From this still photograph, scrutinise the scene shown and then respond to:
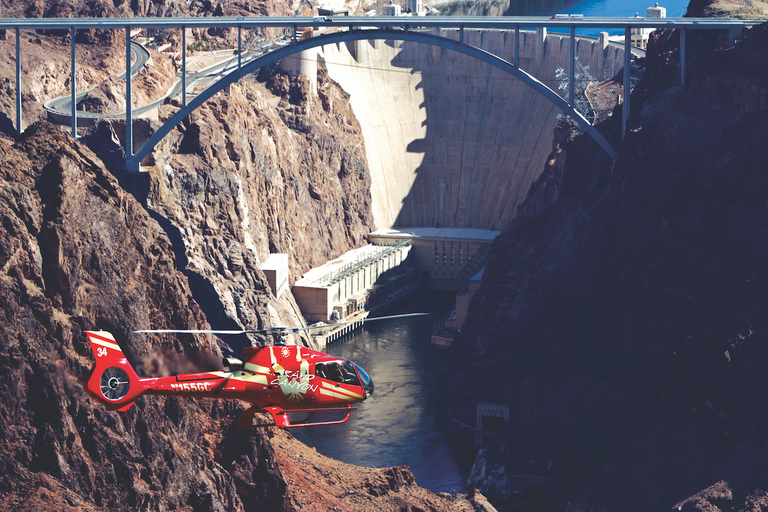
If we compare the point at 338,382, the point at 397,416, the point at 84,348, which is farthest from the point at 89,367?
the point at 397,416

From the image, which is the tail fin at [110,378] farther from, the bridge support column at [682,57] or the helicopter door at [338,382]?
the bridge support column at [682,57]

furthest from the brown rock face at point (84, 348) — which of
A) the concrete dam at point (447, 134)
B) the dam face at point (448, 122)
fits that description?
the dam face at point (448, 122)

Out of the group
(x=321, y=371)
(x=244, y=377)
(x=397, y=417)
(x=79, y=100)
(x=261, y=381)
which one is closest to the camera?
(x=244, y=377)

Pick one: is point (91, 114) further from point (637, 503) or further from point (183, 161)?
point (637, 503)

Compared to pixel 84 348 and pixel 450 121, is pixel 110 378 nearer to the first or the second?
pixel 84 348

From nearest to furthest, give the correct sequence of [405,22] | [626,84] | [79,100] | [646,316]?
1. [646,316]
2. [626,84]
3. [405,22]
4. [79,100]

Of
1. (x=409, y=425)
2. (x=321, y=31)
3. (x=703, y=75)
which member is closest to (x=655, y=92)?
(x=703, y=75)

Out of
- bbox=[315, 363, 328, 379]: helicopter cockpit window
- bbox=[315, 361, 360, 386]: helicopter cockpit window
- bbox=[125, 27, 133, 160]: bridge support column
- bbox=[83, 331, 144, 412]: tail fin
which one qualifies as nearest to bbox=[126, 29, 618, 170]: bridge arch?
bbox=[125, 27, 133, 160]: bridge support column
